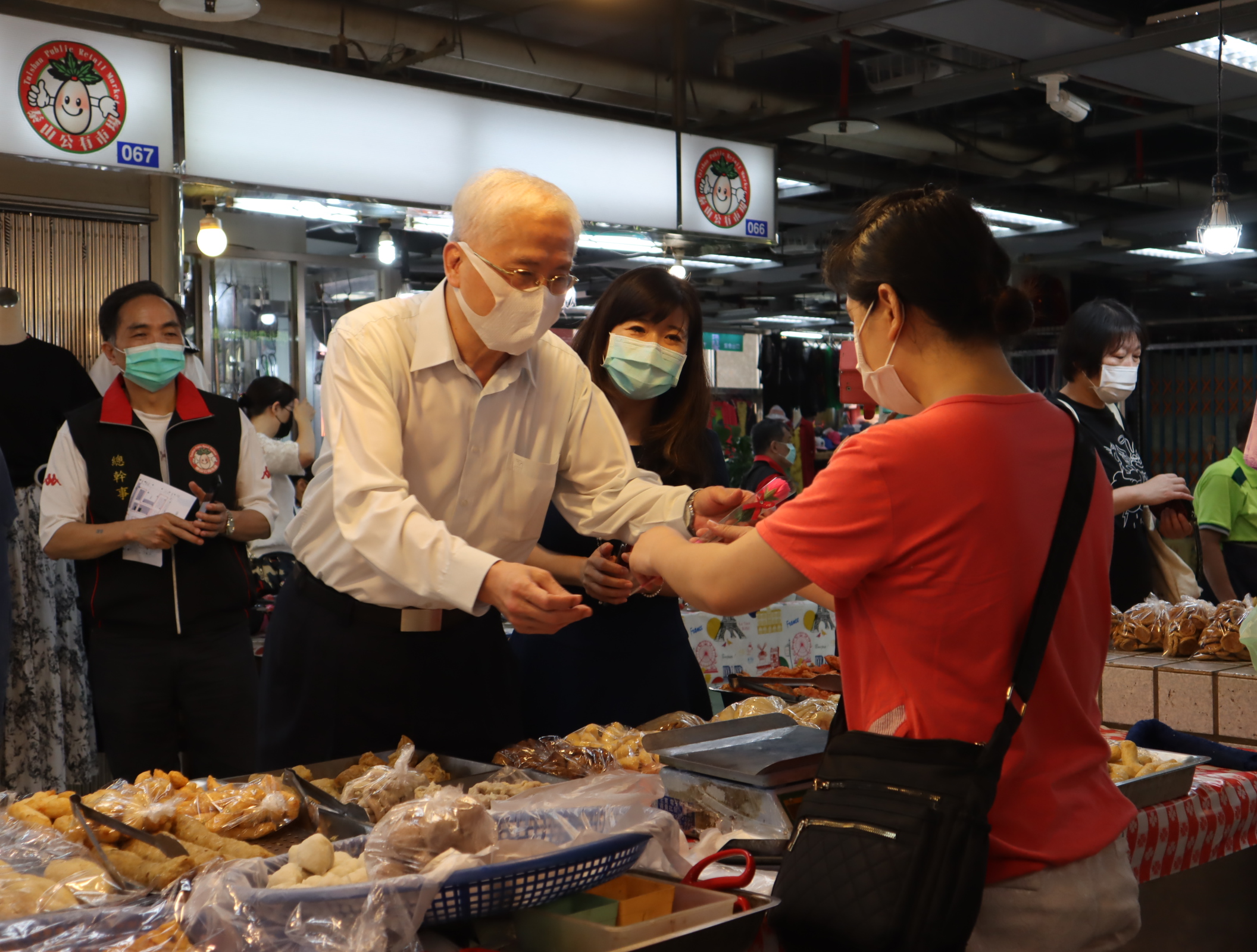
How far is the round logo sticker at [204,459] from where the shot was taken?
3.97 metres

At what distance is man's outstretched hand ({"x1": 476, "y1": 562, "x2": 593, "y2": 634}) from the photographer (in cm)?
180

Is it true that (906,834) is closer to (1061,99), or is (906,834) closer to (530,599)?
(530,599)

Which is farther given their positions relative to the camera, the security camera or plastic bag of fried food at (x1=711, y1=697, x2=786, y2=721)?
the security camera

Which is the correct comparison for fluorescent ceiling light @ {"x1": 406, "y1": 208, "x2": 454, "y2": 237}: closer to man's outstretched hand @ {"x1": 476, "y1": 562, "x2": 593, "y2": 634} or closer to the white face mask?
the white face mask

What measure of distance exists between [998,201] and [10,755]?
9412 millimetres

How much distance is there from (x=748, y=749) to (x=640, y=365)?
1.26m

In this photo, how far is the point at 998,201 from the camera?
1096 centimetres

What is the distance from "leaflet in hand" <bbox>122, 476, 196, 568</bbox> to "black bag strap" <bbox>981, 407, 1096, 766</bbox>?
295 centimetres

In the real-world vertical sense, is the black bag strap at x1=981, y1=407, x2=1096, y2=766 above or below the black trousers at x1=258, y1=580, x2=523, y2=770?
Result: above

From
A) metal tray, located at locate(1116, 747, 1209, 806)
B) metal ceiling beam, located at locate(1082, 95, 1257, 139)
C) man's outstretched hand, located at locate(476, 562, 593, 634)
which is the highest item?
metal ceiling beam, located at locate(1082, 95, 1257, 139)

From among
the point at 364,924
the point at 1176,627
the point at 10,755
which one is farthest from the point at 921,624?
the point at 10,755

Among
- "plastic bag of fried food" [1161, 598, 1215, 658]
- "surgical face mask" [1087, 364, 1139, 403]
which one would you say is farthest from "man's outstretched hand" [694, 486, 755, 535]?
"surgical face mask" [1087, 364, 1139, 403]

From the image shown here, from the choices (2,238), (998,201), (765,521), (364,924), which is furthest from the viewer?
(998,201)

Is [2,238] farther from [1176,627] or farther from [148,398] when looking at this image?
[1176,627]
